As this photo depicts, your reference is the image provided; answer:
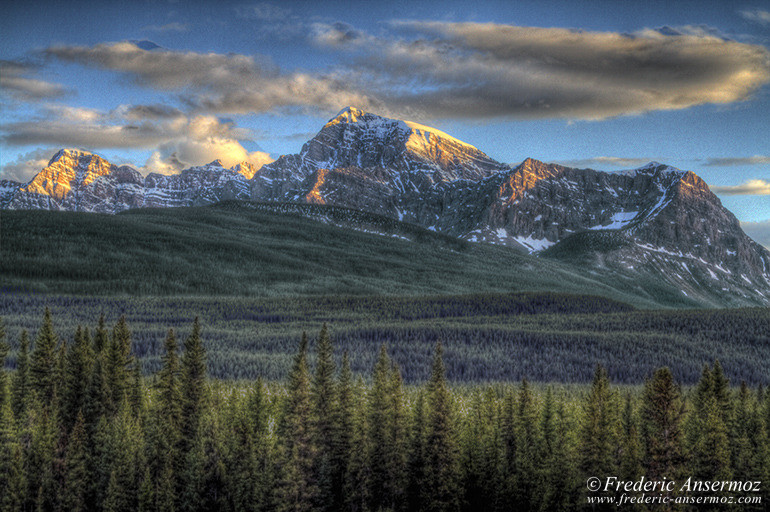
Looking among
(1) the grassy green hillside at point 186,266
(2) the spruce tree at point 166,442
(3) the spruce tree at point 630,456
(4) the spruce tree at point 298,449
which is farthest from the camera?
(1) the grassy green hillside at point 186,266

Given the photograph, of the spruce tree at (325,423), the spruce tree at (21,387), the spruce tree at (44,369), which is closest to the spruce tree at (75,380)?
the spruce tree at (44,369)

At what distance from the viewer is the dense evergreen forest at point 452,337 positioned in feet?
142

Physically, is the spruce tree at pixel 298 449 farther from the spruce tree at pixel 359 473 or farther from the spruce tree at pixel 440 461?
the spruce tree at pixel 440 461

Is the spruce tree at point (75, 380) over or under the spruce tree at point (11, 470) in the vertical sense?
over

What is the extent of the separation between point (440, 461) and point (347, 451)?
237 cm

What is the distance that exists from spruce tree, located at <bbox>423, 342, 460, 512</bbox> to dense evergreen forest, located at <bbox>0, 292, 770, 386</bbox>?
57.0 ft

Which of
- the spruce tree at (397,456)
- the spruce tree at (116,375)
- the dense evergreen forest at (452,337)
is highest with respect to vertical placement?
the spruce tree at (116,375)

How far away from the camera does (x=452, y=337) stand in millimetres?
57531

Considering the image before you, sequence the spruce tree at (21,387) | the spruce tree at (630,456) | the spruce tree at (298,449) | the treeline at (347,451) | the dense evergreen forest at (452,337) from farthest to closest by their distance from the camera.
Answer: the dense evergreen forest at (452,337) < the spruce tree at (21,387) < the treeline at (347,451) < the spruce tree at (298,449) < the spruce tree at (630,456)

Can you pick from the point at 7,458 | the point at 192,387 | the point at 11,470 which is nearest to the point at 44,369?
the point at 7,458

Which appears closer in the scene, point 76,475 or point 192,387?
point 76,475

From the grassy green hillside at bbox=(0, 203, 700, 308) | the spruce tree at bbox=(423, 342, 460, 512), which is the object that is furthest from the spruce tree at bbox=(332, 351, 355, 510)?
the grassy green hillside at bbox=(0, 203, 700, 308)

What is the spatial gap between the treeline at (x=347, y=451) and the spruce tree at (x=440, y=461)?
0.03m

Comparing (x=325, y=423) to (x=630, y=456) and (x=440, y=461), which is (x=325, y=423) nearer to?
(x=440, y=461)
